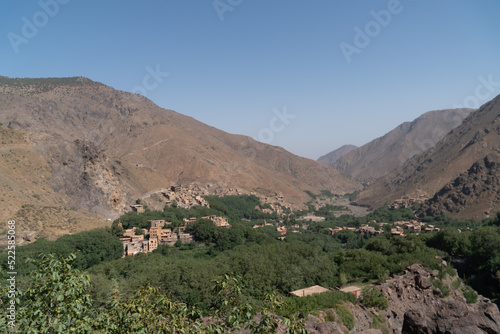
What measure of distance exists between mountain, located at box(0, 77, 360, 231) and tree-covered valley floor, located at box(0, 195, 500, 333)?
12885mm

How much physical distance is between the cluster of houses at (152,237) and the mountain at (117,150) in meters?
9.28

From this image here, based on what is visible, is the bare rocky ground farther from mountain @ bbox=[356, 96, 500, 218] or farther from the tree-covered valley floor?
mountain @ bbox=[356, 96, 500, 218]

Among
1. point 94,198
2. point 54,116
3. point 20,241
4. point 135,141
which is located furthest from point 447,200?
point 54,116

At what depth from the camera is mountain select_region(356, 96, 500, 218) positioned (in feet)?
232

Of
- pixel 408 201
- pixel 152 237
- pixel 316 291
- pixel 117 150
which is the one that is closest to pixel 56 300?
pixel 316 291

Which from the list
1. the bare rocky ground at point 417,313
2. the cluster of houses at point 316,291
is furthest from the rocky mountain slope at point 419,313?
the cluster of houses at point 316,291

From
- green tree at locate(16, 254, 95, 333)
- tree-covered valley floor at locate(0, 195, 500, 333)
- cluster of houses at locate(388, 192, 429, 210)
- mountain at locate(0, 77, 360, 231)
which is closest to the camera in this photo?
green tree at locate(16, 254, 95, 333)

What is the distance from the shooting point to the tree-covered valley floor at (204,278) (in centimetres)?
509

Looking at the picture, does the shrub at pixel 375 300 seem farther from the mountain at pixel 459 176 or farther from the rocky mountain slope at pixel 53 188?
the mountain at pixel 459 176

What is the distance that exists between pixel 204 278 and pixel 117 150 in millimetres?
105884

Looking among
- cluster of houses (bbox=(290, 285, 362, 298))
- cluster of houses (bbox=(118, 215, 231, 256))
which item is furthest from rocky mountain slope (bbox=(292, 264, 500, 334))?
cluster of houses (bbox=(118, 215, 231, 256))

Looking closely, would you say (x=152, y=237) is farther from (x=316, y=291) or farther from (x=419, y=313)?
(x=419, y=313)

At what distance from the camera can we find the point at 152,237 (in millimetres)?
43875

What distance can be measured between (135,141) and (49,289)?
122853 mm
